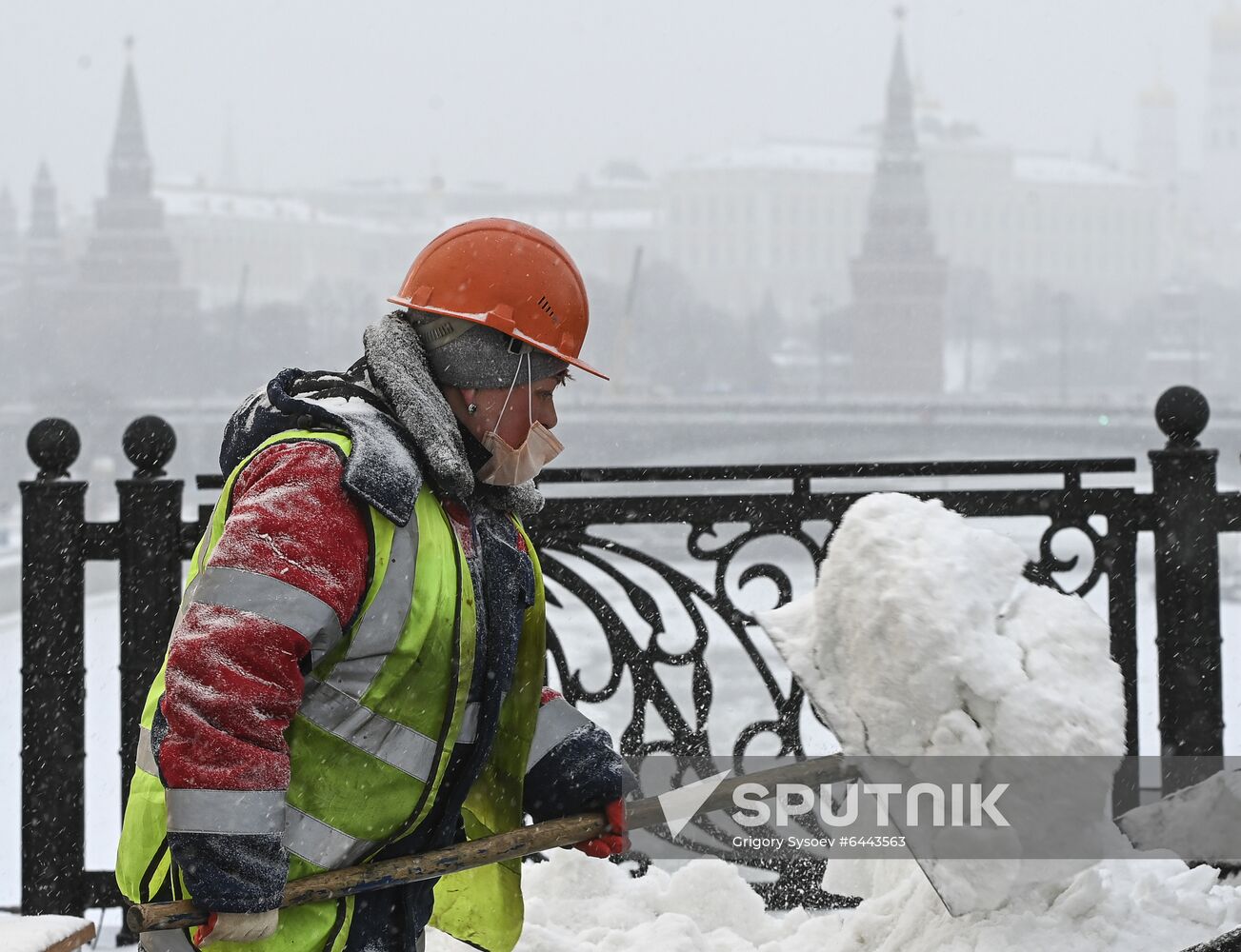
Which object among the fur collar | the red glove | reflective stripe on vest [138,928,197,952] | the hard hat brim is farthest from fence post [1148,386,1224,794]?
reflective stripe on vest [138,928,197,952]

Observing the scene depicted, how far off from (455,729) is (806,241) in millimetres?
116796

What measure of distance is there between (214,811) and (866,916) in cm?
154

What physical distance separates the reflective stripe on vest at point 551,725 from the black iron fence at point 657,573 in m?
1.26

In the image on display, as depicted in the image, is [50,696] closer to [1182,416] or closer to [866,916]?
[866,916]

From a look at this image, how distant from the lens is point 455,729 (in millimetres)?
1974

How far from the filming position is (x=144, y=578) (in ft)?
11.9

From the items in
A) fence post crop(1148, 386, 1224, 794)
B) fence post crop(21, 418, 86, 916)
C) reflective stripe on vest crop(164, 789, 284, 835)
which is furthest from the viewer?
fence post crop(1148, 386, 1224, 794)

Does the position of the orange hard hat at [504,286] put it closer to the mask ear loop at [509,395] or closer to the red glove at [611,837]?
the mask ear loop at [509,395]

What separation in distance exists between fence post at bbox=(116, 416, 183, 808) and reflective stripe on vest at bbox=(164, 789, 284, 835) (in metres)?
2.00

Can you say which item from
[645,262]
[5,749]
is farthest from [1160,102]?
[5,749]

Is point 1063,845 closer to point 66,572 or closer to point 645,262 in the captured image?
point 66,572

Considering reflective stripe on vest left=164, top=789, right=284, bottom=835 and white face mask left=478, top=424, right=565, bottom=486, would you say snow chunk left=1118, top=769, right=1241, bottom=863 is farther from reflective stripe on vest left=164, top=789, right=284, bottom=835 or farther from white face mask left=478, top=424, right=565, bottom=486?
reflective stripe on vest left=164, top=789, right=284, bottom=835

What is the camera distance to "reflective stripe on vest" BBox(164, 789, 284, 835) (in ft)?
5.58

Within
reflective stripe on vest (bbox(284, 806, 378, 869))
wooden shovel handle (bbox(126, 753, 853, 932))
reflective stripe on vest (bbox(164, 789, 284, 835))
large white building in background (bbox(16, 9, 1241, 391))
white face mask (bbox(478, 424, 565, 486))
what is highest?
large white building in background (bbox(16, 9, 1241, 391))
